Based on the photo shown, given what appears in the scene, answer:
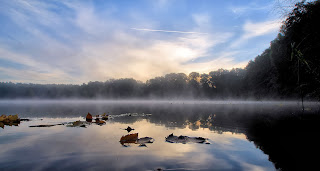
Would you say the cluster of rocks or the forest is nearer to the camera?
the cluster of rocks

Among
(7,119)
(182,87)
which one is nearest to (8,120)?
(7,119)

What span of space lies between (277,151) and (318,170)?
1.32 metres

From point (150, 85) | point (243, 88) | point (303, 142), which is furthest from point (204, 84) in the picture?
point (303, 142)

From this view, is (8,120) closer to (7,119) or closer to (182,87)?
(7,119)

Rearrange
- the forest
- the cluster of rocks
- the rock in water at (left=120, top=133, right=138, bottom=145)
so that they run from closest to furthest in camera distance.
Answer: the rock in water at (left=120, top=133, right=138, bottom=145) → the cluster of rocks → the forest

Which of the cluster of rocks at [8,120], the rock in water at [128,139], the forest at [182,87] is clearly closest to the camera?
the rock in water at [128,139]

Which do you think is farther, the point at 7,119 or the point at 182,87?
the point at 182,87

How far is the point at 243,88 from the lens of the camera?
101 metres

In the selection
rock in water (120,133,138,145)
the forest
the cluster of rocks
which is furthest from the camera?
the forest

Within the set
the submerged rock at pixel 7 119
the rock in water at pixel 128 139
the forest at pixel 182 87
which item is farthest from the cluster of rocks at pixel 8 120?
the forest at pixel 182 87

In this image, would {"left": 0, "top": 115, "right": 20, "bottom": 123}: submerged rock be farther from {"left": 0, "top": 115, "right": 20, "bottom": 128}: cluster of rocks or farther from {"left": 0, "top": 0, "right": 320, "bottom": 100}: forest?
{"left": 0, "top": 0, "right": 320, "bottom": 100}: forest

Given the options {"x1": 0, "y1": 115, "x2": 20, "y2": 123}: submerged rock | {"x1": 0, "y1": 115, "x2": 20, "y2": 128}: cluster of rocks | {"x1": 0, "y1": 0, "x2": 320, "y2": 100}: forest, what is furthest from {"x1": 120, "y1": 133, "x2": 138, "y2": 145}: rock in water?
{"x1": 0, "y1": 0, "x2": 320, "y2": 100}: forest

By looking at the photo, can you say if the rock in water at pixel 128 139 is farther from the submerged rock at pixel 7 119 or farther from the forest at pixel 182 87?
the forest at pixel 182 87

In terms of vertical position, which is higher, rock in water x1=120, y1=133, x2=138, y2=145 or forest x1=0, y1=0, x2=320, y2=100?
forest x1=0, y1=0, x2=320, y2=100
